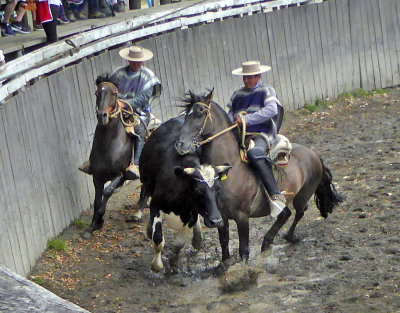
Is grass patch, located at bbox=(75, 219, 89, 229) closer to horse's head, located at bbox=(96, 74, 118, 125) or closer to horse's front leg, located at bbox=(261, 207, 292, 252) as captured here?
horse's head, located at bbox=(96, 74, 118, 125)

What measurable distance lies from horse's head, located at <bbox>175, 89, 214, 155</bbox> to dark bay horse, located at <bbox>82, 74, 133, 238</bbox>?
77.2 inches

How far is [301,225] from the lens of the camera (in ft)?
37.5

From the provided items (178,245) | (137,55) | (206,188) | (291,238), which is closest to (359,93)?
(137,55)

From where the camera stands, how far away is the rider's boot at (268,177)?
957cm

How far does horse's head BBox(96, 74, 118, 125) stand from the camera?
10.6 m

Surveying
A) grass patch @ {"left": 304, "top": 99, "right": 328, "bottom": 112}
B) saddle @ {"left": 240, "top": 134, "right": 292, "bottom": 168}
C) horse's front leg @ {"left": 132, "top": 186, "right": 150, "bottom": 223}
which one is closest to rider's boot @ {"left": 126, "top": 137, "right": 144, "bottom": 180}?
horse's front leg @ {"left": 132, "top": 186, "right": 150, "bottom": 223}

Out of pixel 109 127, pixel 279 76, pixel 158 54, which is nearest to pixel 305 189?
pixel 109 127

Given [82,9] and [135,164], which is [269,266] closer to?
[135,164]

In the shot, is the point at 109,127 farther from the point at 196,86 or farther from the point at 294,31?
the point at 294,31

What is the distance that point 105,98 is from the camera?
34.9 ft

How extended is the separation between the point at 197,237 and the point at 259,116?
1.69 m

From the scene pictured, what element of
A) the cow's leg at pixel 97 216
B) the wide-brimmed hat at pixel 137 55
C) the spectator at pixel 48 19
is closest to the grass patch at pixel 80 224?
the cow's leg at pixel 97 216

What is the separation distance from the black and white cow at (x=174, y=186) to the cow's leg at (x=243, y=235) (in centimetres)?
51

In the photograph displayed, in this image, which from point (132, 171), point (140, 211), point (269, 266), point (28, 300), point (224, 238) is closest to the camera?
point (28, 300)
